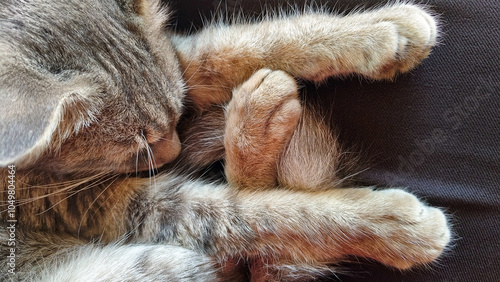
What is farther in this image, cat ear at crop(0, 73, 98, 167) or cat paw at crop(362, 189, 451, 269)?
cat paw at crop(362, 189, 451, 269)

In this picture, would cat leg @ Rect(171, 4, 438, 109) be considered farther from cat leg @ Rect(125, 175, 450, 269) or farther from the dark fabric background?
cat leg @ Rect(125, 175, 450, 269)

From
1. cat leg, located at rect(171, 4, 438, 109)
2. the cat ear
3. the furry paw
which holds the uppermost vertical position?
the cat ear

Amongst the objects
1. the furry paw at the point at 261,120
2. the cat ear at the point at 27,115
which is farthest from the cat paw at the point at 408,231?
the cat ear at the point at 27,115

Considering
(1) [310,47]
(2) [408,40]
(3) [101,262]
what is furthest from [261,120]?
(3) [101,262]

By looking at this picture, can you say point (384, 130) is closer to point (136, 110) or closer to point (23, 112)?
point (136, 110)

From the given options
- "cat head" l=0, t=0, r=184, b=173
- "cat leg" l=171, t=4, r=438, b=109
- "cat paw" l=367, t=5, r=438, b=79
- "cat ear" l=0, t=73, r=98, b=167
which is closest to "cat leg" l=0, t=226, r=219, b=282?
"cat head" l=0, t=0, r=184, b=173

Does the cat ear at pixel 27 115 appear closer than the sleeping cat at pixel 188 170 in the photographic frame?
Yes

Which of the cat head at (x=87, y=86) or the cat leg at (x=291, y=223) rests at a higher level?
the cat head at (x=87, y=86)

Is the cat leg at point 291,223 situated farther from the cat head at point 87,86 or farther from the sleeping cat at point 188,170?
the cat head at point 87,86
